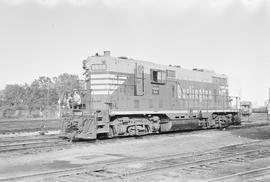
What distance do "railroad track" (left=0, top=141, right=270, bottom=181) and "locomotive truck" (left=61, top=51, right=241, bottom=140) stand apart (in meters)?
5.58

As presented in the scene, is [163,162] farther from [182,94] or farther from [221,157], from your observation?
[182,94]

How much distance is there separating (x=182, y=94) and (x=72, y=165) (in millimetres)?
11876

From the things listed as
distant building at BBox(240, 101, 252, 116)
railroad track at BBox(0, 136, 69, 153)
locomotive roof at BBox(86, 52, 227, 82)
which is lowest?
railroad track at BBox(0, 136, 69, 153)

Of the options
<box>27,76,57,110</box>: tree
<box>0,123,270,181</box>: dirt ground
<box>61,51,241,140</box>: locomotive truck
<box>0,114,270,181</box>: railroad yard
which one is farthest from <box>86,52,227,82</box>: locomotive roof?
<box>27,76,57,110</box>: tree

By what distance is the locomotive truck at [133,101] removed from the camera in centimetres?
1570

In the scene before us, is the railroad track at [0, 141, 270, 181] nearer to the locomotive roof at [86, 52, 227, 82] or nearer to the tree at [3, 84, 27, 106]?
the locomotive roof at [86, 52, 227, 82]

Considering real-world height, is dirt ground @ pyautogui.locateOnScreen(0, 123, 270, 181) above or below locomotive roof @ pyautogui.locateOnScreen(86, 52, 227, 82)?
below

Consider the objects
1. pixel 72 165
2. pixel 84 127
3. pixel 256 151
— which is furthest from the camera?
pixel 84 127

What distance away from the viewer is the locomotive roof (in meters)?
16.6

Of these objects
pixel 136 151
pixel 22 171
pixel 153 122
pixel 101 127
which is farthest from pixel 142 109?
pixel 22 171

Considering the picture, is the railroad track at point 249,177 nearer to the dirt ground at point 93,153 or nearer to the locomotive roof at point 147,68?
the dirt ground at point 93,153

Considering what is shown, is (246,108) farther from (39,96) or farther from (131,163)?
(39,96)

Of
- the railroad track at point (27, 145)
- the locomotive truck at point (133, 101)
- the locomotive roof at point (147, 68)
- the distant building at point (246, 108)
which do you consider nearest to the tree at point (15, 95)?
the distant building at point (246, 108)

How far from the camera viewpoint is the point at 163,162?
32.2 ft
